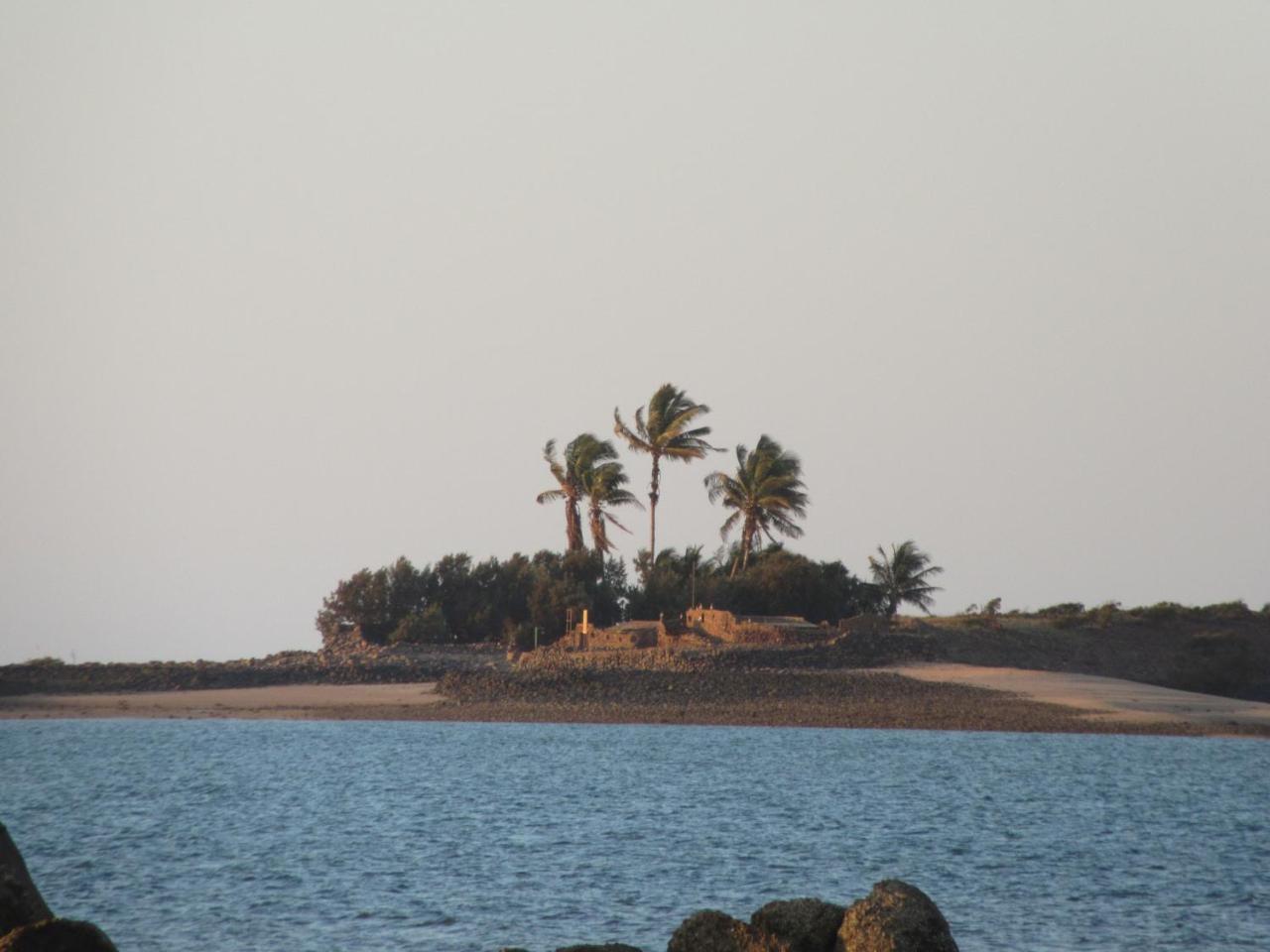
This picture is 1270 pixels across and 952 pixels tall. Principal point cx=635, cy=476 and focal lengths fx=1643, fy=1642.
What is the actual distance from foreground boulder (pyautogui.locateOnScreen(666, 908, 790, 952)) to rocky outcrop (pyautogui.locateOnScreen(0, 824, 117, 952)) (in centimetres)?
611

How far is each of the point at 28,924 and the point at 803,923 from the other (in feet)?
27.5

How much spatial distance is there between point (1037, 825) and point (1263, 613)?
56849 mm

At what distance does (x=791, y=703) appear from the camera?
67.2m

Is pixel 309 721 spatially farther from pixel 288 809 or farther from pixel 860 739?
pixel 288 809

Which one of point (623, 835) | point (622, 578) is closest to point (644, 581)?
point (622, 578)

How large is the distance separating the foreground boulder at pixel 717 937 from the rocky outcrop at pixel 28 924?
6110mm

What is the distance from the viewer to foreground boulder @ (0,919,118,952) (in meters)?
16.1

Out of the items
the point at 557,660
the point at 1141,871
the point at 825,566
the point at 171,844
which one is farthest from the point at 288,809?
the point at 825,566

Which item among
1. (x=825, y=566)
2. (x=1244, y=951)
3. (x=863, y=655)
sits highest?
(x=825, y=566)

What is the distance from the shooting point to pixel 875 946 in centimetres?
1703

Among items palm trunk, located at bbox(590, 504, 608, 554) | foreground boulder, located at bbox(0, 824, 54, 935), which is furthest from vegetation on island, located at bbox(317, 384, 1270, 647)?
foreground boulder, located at bbox(0, 824, 54, 935)

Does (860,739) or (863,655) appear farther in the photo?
(863,655)

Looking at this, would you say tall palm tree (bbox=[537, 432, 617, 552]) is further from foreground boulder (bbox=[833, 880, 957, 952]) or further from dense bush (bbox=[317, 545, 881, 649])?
foreground boulder (bbox=[833, 880, 957, 952])

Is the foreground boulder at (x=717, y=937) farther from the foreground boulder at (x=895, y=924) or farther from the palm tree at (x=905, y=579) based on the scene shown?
the palm tree at (x=905, y=579)
